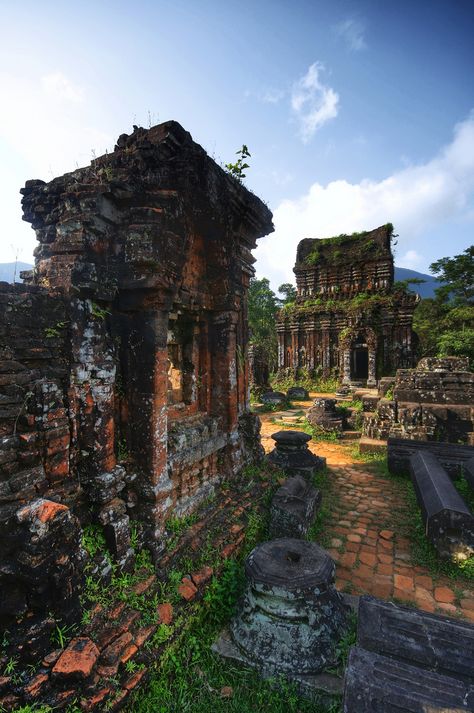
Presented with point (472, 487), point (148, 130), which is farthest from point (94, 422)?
point (472, 487)

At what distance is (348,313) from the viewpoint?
19734mm

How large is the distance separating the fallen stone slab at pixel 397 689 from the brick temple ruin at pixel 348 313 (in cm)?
1725

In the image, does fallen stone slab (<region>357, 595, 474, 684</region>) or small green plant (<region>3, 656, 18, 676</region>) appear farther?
fallen stone slab (<region>357, 595, 474, 684</region>)

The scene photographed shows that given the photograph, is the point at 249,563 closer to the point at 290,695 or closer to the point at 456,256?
the point at 290,695

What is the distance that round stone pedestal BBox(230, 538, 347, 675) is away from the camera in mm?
2811

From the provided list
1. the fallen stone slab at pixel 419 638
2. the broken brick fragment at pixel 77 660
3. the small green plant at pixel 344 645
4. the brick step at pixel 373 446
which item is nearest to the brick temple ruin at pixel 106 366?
the broken brick fragment at pixel 77 660

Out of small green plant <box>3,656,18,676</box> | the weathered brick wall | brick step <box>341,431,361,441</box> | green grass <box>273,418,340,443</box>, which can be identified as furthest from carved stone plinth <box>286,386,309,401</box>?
small green plant <box>3,656,18,676</box>

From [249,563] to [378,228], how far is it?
22.5 metres

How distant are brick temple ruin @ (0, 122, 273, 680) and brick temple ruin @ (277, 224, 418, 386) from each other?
15.9 m

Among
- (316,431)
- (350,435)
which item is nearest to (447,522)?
(350,435)

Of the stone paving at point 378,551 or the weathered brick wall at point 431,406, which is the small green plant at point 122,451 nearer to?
the stone paving at point 378,551

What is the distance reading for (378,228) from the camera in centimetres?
2153

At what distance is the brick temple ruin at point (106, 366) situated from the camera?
7.18 ft

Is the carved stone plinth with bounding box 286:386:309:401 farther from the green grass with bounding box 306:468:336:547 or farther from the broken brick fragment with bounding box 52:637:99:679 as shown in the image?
the broken brick fragment with bounding box 52:637:99:679
